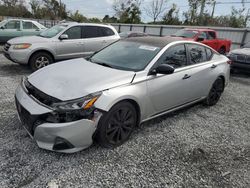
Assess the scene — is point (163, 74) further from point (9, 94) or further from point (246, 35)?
point (246, 35)

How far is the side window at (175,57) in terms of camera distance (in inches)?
131

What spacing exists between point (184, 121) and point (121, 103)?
5.45 feet

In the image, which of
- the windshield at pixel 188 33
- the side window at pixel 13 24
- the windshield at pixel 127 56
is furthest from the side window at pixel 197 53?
the side window at pixel 13 24

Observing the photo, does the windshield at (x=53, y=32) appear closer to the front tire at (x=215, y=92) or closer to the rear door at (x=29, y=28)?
the rear door at (x=29, y=28)

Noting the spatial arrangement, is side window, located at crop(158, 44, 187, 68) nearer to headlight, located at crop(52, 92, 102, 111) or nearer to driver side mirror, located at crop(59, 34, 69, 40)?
headlight, located at crop(52, 92, 102, 111)

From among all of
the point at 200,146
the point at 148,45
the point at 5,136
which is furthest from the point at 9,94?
the point at 200,146

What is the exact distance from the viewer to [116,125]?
2.73 m

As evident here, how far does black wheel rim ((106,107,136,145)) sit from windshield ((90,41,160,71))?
69cm

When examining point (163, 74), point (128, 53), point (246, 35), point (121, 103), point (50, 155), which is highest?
point (246, 35)

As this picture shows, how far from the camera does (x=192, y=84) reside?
372 cm

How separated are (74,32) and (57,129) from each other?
5.11 m

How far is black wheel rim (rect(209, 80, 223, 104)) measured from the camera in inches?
175

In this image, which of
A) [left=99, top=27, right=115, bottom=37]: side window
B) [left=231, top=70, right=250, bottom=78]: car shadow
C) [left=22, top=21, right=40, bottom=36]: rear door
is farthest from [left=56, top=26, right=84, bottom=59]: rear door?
[left=231, top=70, right=250, bottom=78]: car shadow

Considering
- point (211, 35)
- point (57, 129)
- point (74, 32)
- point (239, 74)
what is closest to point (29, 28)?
point (74, 32)
